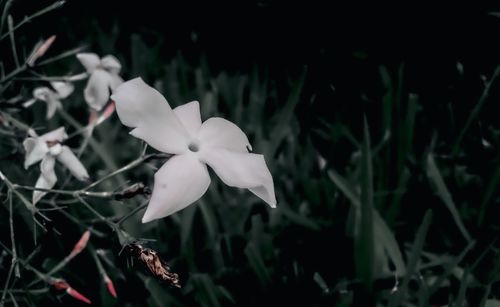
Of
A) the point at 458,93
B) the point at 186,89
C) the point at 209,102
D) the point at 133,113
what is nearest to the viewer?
the point at 133,113

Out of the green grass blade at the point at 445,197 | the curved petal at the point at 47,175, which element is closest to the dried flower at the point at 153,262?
the curved petal at the point at 47,175

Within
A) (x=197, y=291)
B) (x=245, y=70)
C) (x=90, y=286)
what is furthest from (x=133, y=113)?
(x=245, y=70)

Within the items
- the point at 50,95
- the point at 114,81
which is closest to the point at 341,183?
→ the point at 114,81

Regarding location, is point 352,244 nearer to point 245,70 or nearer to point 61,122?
point 245,70

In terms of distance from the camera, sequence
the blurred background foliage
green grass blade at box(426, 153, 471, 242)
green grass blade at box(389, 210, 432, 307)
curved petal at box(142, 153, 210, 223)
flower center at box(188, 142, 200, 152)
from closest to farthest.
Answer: curved petal at box(142, 153, 210, 223), flower center at box(188, 142, 200, 152), green grass blade at box(389, 210, 432, 307), the blurred background foliage, green grass blade at box(426, 153, 471, 242)

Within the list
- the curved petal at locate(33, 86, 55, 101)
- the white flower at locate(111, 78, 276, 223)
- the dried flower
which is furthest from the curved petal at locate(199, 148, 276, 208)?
the curved petal at locate(33, 86, 55, 101)

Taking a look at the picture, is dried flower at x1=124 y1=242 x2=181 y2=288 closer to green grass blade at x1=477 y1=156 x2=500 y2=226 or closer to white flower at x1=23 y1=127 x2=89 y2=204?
white flower at x1=23 y1=127 x2=89 y2=204

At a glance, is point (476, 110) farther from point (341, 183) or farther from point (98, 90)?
point (98, 90)
